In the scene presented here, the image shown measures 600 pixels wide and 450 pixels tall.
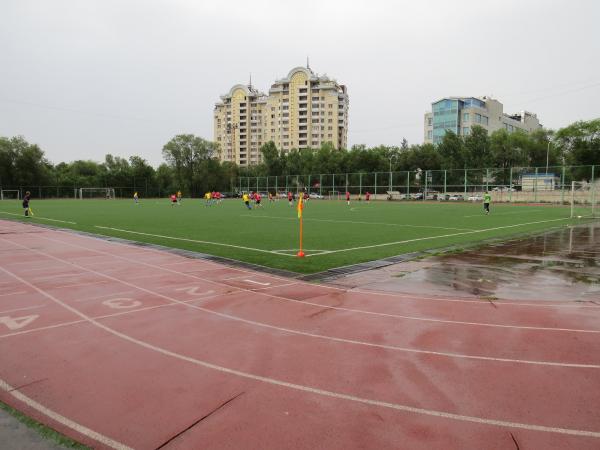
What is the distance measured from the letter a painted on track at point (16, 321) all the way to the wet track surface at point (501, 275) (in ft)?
19.2

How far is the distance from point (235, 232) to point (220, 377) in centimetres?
1574

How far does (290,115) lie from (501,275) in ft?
455

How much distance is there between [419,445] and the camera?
144 inches

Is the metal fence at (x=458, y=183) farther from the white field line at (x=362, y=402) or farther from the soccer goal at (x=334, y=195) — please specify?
the white field line at (x=362, y=402)

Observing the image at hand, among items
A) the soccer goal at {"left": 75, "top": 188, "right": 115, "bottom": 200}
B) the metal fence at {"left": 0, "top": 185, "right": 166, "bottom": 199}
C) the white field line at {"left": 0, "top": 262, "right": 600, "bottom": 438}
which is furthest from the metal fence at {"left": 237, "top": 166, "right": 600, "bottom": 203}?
the white field line at {"left": 0, "top": 262, "right": 600, "bottom": 438}

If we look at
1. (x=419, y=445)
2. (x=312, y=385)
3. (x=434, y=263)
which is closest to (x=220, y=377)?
(x=312, y=385)

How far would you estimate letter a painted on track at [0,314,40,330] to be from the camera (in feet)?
22.5

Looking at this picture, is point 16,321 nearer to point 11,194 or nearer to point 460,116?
point 11,194

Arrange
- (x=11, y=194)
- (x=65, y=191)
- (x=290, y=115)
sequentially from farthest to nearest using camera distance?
(x=290, y=115)
(x=65, y=191)
(x=11, y=194)

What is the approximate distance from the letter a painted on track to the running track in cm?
5

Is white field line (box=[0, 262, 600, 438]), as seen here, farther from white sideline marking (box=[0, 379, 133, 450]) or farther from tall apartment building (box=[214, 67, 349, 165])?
tall apartment building (box=[214, 67, 349, 165])

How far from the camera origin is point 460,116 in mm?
106438

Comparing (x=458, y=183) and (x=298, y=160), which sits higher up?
A: (x=298, y=160)

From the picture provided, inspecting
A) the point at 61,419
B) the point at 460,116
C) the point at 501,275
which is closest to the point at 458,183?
the point at 460,116
